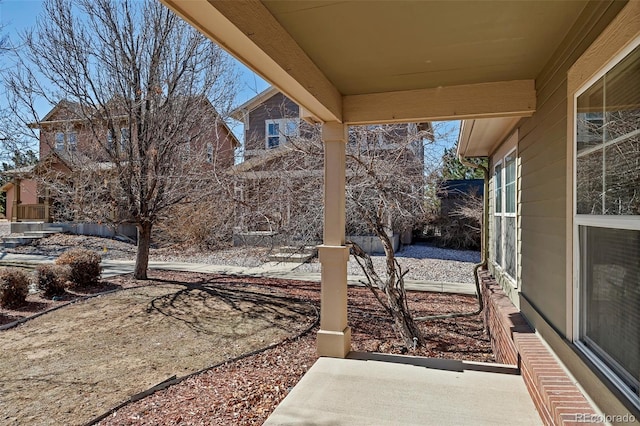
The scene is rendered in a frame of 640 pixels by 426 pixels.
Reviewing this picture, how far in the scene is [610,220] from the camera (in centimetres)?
192

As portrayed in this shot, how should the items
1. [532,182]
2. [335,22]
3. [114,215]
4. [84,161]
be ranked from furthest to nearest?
[114,215]
[84,161]
[532,182]
[335,22]

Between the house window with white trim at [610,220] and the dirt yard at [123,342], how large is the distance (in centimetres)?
379

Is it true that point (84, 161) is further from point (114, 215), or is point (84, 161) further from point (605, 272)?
point (605, 272)

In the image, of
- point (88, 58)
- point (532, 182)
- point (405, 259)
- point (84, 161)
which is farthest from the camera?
point (405, 259)

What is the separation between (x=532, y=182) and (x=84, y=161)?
861 cm

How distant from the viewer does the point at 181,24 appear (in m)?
7.91

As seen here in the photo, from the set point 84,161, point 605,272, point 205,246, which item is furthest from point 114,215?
point 605,272

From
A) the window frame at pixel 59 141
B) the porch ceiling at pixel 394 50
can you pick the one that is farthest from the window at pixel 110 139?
the porch ceiling at pixel 394 50

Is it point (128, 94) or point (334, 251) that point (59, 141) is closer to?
point (128, 94)

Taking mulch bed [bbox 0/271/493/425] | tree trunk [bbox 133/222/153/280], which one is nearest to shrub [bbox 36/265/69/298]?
mulch bed [bbox 0/271/493/425]

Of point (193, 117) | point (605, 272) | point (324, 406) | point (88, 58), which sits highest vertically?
point (88, 58)

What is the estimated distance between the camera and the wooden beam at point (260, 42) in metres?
1.90

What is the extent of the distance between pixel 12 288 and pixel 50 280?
75 centimetres

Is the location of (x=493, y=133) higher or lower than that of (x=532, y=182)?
higher
